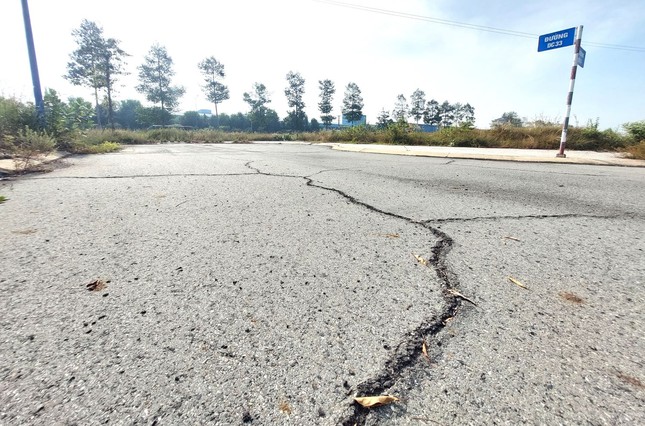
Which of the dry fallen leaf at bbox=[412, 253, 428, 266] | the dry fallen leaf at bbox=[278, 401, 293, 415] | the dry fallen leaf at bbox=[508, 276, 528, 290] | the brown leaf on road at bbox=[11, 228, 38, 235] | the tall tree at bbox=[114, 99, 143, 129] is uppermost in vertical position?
the tall tree at bbox=[114, 99, 143, 129]

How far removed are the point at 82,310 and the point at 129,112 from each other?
89.3 m

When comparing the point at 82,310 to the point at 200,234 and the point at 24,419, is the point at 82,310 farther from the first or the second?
the point at 200,234

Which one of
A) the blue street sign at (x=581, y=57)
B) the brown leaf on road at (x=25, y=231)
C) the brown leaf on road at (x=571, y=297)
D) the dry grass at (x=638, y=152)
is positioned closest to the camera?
the brown leaf on road at (x=571, y=297)

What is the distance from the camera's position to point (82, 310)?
127cm

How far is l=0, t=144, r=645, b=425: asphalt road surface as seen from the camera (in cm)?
87

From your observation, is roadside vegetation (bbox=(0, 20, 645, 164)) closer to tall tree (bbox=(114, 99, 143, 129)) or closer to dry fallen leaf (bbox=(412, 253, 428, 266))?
dry fallen leaf (bbox=(412, 253, 428, 266))

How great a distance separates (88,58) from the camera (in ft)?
116

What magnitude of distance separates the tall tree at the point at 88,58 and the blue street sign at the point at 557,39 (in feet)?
139

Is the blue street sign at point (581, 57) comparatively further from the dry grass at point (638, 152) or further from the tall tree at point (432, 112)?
the tall tree at point (432, 112)

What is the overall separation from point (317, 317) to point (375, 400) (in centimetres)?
43

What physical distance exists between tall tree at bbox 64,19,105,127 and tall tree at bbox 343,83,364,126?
143ft

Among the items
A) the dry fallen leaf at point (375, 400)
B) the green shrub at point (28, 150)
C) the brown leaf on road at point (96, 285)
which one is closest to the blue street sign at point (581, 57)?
the dry fallen leaf at point (375, 400)

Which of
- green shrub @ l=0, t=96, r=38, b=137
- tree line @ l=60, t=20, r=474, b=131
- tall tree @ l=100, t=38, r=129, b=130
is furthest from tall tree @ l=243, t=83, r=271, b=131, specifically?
green shrub @ l=0, t=96, r=38, b=137

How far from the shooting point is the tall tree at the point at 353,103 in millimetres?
64938
